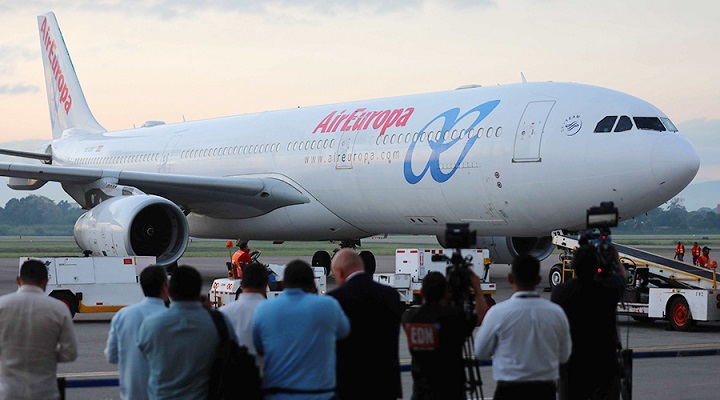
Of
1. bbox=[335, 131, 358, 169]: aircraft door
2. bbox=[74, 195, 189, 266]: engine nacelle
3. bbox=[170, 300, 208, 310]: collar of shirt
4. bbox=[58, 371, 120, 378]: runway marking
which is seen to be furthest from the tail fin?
bbox=[170, 300, 208, 310]: collar of shirt

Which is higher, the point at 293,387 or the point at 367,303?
the point at 367,303

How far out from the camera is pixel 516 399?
18.7 feet

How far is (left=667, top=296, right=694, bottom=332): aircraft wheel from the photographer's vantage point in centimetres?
1336

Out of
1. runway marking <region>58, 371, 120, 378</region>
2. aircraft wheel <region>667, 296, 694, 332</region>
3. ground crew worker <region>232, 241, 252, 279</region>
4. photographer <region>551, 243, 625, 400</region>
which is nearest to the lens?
photographer <region>551, 243, 625, 400</region>

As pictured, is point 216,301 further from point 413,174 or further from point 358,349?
point 358,349

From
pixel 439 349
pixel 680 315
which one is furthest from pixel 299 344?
pixel 680 315

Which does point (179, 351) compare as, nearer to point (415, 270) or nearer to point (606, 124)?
point (415, 270)

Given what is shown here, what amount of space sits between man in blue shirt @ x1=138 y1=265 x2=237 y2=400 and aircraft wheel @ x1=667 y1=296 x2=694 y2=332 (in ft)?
30.1

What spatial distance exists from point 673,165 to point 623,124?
3.31 feet

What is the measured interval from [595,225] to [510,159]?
869 centimetres

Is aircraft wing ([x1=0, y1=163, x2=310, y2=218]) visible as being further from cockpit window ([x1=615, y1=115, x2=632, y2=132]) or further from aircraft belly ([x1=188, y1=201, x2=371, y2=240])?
cockpit window ([x1=615, y1=115, x2=632, y2=132])

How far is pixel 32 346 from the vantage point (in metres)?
5.79

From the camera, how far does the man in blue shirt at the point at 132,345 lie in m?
5.74

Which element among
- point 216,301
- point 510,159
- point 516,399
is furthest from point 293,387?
point 510,159
